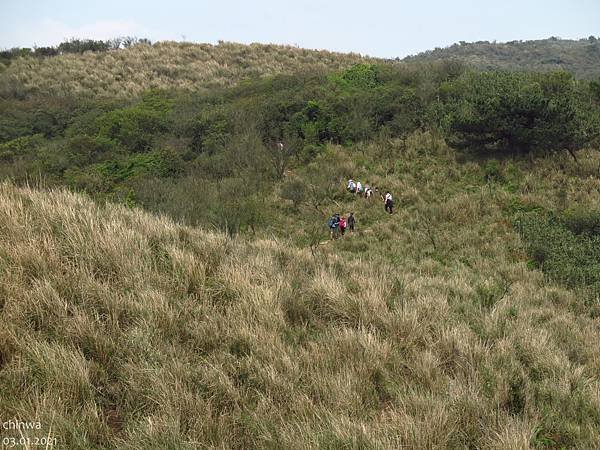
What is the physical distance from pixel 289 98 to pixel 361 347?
80.5ft

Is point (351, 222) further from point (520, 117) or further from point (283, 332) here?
point (283, 332)

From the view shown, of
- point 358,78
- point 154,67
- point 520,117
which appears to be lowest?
point 520,117

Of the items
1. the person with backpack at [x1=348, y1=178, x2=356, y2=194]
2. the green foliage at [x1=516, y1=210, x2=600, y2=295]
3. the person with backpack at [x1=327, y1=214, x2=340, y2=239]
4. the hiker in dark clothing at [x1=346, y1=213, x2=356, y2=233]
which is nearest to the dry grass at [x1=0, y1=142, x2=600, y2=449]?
the green foliage at [x1=516, y1=210, x2=600, y2=295]

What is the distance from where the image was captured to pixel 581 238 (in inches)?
456

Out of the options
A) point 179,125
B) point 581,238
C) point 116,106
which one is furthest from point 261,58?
point 581,238

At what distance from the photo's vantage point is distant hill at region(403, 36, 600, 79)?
199 feet

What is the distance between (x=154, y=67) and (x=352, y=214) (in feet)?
109

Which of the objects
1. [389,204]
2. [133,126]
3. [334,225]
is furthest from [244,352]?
[133,126]

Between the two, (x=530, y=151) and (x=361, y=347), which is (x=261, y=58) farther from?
(x=361, y=347)

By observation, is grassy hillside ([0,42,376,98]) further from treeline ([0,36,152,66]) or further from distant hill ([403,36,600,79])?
distant hill ([403,36,600,79])

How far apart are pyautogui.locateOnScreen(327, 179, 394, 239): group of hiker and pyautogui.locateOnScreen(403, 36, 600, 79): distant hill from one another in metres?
44.7

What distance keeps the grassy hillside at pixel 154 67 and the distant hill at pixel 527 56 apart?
24703 mm

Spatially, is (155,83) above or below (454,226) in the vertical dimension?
above

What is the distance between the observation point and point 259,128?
77.8ft
